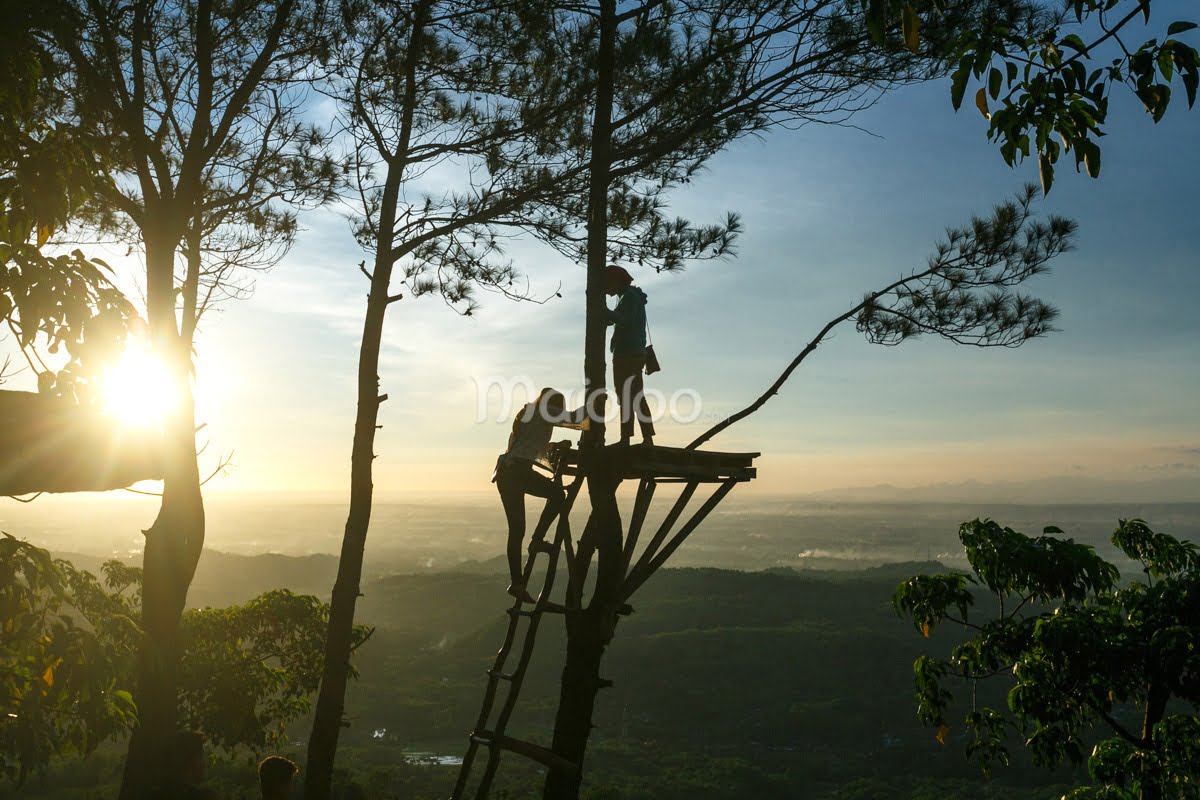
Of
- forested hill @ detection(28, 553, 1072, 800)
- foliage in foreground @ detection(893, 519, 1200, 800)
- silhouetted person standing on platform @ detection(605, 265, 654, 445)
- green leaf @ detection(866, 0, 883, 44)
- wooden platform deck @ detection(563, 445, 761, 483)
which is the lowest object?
forested hill @ detection(28, 553, 1072, 800)

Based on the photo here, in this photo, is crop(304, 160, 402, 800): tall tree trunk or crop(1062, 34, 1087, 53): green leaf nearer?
crop(1062, 34, 1087, 53): green leaf

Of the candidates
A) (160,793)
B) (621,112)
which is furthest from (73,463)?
(621,112)

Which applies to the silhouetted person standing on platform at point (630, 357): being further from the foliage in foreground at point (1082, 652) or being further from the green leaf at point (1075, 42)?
the green leaf at point (1075, 42)

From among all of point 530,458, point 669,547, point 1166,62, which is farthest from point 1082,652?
point 1166,62

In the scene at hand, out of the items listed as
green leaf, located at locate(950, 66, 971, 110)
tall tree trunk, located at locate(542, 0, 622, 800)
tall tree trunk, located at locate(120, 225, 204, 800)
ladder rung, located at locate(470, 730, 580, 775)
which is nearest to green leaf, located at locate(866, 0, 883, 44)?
green leaf, located at locate(950, 66, 971, 110)

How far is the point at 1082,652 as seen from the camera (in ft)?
23.8

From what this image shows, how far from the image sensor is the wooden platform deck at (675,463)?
800cm

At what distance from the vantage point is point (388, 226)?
1212 cm

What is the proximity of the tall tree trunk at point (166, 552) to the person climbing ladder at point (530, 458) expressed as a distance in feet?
15.7

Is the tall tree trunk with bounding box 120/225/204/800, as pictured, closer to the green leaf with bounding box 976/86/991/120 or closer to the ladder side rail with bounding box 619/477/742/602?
the ladder side rail with bounding box 619/477/742/602

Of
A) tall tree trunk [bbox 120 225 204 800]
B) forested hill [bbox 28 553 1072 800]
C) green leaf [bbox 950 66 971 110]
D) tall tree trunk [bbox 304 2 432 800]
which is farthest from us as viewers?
forested hill [bbox 28 553 1072 800]

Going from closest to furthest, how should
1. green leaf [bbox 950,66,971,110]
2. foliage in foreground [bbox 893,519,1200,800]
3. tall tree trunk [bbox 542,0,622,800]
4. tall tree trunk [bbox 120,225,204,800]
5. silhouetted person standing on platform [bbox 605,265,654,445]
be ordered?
green leaf [bbox 950,66,971,110]
foliage in foreground [bbox 893,519,1200,800]
silhouetted person standing on platform [bbox 605,265,654,445]
tall tree trunk [bbox 542,0,622,800]
tall tree trunk [bbox 120,225,204,800]

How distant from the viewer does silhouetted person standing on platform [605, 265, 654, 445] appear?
7.81 metres

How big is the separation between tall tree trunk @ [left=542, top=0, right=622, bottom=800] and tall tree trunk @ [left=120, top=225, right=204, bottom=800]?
5.22 m
